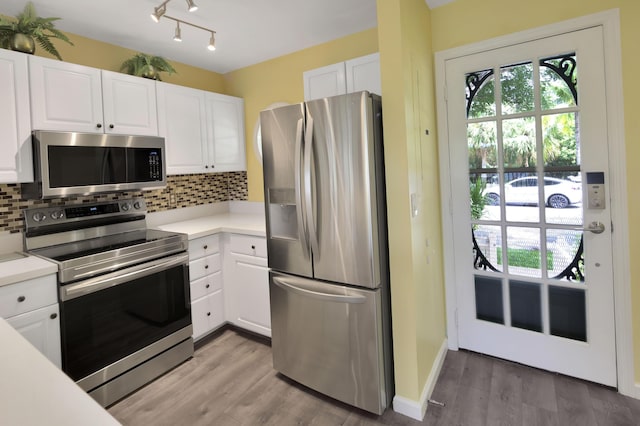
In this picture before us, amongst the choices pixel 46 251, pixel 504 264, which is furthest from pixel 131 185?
pixel 504 264

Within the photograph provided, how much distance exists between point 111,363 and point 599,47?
333 centimetres

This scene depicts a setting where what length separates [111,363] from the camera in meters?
2.09

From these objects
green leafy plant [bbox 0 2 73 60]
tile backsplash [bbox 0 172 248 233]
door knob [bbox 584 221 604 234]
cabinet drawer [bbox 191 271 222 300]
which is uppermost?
green leafy plant [bbox 0 2 73 60]

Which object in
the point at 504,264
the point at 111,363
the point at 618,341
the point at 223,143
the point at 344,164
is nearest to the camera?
the point at 344,164

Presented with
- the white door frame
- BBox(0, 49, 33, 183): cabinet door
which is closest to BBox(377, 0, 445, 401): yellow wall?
the white door frame

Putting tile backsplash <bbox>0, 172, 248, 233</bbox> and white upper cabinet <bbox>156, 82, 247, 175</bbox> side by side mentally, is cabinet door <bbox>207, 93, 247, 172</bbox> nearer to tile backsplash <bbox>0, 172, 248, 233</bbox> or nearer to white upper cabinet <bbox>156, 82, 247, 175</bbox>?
white upper cabinet <bbox>156, 82, 247, 175</bbox>

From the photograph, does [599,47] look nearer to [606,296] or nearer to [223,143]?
[606,296]

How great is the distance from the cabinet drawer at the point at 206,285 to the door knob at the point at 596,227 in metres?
2.58

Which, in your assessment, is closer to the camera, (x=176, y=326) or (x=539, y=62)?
(x=539, y=62)

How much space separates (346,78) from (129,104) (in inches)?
62.9

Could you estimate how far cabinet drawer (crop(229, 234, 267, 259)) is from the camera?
261 centimetres

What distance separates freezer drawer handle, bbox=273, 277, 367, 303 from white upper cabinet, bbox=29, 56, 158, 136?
1592 millimetres

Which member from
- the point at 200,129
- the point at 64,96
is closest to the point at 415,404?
the point at 200,129

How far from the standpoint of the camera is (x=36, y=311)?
1.80m
